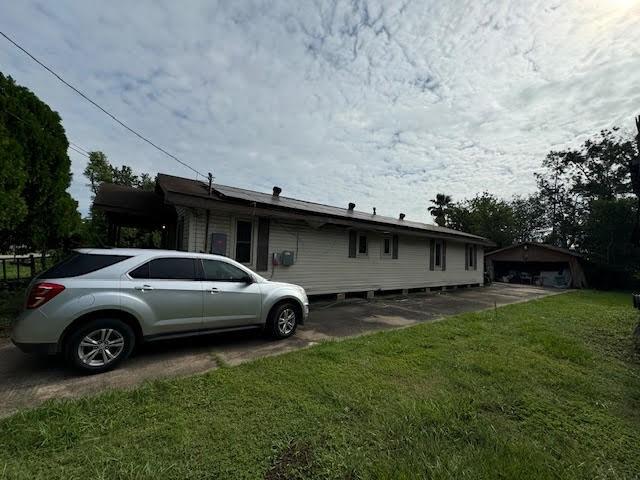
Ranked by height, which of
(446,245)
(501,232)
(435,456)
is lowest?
(435,456)

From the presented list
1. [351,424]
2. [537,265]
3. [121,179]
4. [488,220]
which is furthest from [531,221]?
[121,179]

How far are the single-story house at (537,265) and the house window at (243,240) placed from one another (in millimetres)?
24263

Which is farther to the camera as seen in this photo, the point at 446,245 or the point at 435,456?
the point at 446,245

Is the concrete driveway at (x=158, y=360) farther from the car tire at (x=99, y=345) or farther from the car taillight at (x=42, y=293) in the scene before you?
the car taillight at (x=42, y=293)

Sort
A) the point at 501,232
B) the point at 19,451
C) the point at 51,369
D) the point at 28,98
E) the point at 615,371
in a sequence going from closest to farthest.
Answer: the point at 19,451
the point at 51,369
the point at 615,371
the point at 28,98
the point at 501,232

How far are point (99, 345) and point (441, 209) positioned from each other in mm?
39922

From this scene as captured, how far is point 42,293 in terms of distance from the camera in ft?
11.1

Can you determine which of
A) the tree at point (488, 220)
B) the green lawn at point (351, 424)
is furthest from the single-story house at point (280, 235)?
the tree at point (488, 220)

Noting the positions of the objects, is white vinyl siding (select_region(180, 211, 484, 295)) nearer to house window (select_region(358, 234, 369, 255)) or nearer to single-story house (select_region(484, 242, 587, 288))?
house window (select_region(358, 234, 369, 255))

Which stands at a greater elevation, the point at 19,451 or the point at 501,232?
the point at 501,232

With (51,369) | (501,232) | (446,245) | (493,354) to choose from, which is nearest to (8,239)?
(51,369)

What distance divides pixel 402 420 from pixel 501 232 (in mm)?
37383

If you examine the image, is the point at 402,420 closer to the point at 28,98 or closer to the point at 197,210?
the point at 197,210

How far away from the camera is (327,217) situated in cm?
933
